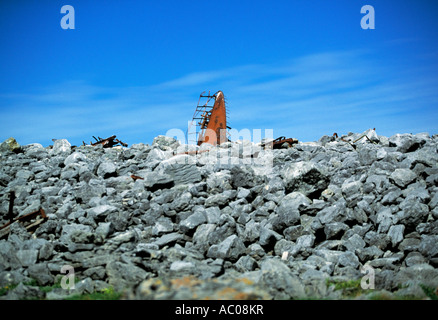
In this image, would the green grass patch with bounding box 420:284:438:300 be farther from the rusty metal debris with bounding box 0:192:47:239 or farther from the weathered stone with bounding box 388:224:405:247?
the rusty metal debris with bounding box 0:192:47:239

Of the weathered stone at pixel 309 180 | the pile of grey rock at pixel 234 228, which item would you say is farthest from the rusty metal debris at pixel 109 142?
the weathered stone at pixel 309 180

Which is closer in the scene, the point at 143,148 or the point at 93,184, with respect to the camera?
the point at 93,184

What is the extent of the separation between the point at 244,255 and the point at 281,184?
3318 millimetres

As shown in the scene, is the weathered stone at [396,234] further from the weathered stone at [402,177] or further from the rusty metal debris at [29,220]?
the rusty metal debris at [29,220]

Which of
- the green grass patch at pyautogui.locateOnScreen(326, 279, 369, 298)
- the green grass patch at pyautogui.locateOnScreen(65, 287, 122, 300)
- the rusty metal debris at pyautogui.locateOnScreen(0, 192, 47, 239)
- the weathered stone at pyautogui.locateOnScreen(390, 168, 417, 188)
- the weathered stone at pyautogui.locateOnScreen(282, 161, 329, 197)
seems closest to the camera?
the green grass patch at pyautogui.locateOnScreen(326, 279, 369, 298)

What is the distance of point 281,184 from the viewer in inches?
452

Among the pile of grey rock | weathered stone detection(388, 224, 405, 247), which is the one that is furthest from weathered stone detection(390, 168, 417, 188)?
A: weathered stone detection(388, 224, 405, 247)

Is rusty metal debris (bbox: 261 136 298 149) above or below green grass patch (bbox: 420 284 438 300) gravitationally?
above

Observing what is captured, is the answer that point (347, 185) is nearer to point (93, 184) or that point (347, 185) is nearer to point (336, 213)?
point (336, 213)

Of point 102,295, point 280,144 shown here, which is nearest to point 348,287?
point 102,295

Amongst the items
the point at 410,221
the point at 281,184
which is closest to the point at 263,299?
the point at 410,221

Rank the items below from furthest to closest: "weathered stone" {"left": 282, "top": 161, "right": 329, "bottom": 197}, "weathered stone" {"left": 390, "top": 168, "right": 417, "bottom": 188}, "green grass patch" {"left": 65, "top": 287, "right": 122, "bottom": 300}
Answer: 1. "weathered stone" {"left": 282, "top": 161, "right": 329, "bottom": 197}
2. "weathered stone" {"left": 390, "top": 168, "right": 417, "bottom": 188}
3. "green grass patch" {"left": 65, "top": 287, "right": 122, "bottom": 300}

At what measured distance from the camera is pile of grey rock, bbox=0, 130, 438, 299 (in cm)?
701

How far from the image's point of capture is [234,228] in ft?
32.1
